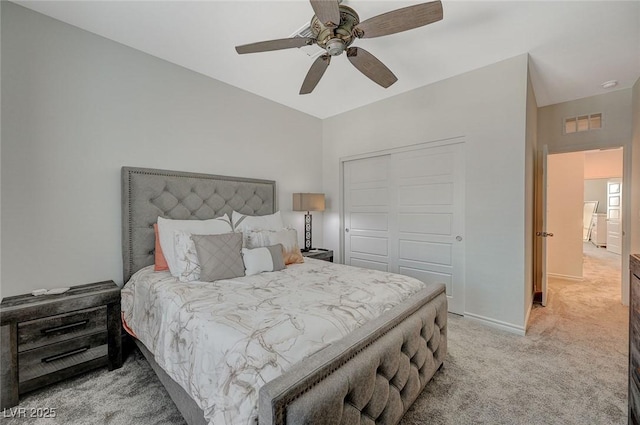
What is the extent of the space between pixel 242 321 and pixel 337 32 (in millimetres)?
1902

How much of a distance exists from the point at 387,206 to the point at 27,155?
3.75m

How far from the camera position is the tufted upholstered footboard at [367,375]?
2.97ft

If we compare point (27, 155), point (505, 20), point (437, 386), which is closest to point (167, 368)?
point (437, 386)

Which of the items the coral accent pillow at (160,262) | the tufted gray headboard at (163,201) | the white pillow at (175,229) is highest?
the tufted gray headboard at (163,201)

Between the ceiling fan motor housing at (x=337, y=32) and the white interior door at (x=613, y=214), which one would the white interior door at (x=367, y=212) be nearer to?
the ceiling fan motor housing at (x=337, y=32)

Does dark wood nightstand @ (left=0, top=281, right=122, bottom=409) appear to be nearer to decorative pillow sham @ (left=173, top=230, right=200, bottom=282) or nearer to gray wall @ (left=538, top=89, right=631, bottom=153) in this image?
decorative pillow sham @ (left=173, top=230, right=200, bottom=282)

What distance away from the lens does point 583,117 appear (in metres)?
3.72

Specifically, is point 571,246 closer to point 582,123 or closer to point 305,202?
point 582,123

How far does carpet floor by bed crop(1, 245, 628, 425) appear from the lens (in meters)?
1.65

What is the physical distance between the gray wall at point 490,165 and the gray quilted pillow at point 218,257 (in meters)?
2.57

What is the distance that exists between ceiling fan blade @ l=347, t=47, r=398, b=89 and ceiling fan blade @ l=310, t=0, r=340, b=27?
373 mm

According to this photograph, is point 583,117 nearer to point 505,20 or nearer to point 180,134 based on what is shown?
point 505,20

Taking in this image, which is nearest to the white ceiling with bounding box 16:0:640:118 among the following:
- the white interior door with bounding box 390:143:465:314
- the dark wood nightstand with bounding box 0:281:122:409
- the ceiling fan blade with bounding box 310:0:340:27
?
the ceiling fan blade with bounding box 310:0:340:27

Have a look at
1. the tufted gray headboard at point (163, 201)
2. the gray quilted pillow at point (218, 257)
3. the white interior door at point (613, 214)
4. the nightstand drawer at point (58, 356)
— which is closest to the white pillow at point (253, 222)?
the tufted gray headboard at point (163, 201)
